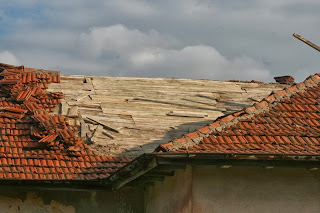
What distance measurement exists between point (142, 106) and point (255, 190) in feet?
19.4

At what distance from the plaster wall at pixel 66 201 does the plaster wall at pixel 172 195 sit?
455 mm

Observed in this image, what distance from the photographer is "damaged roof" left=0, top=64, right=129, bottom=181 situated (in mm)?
12828

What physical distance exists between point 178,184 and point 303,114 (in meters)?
2.82

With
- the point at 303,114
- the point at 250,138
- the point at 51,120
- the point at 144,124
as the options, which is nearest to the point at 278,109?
the point at 303,114

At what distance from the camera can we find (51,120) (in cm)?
1447

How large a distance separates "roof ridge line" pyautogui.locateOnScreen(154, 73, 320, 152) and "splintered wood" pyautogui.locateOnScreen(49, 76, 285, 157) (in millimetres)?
2618

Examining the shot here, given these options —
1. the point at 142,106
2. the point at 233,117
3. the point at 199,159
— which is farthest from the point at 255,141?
the point at 142,106

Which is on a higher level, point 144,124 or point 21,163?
point 144,124

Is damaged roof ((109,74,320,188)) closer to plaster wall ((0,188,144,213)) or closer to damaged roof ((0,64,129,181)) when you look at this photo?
plaster wall ((0,188,144,213))

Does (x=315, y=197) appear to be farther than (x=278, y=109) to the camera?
No

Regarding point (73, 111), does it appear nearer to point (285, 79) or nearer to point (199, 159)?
point (199, 159)

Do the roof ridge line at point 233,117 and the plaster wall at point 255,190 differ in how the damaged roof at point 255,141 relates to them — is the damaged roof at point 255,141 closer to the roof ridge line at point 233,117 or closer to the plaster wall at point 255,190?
the roof ridge line at point 233,117

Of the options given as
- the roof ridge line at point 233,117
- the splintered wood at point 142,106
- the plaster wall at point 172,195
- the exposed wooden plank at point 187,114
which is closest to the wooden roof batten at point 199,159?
the roof ridge line at point 233,117

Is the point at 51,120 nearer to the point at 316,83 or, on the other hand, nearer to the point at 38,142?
the point at 38,142
